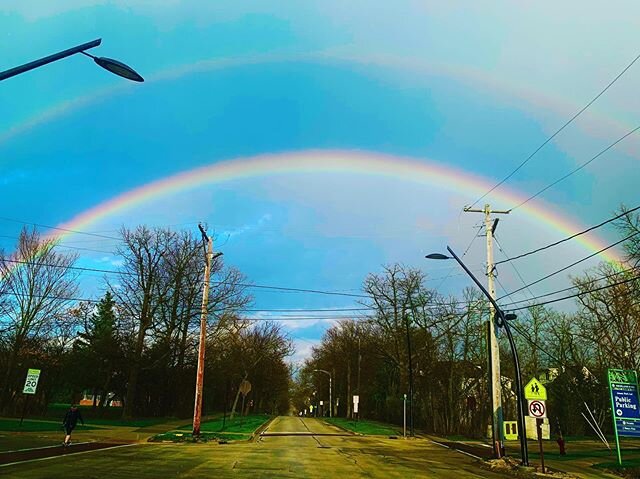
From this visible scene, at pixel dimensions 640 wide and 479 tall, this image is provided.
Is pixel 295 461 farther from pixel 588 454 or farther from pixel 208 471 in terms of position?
pixel 588 454

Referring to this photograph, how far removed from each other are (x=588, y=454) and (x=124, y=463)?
22.9 meters

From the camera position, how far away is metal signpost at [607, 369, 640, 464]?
21828mm

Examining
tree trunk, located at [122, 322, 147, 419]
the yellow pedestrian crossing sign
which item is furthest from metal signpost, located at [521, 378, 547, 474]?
tree trunk, located at [122, 322, 147, 419]

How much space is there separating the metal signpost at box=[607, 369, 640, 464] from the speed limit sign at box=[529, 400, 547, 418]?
354 centimetres

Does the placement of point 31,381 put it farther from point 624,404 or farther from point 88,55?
point 624,404

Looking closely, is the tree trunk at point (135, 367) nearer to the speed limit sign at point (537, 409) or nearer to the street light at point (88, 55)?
the speed limit sign at point (537, 409)

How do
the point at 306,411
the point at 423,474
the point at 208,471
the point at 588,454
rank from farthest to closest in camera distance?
the point at 306,411, the point at 588,454, the point at 423,474, the point at 208,471

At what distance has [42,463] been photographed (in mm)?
16703

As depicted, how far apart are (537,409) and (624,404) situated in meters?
4.43

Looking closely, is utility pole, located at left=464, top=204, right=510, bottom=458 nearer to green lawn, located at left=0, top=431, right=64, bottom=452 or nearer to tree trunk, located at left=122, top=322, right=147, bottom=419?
green lawn, located at left=0, top=431, right=64, bottom=452

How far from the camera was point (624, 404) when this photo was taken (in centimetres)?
2225

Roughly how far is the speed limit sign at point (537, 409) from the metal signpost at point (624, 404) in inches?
140

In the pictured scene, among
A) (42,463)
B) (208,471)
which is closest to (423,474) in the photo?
(208,471)

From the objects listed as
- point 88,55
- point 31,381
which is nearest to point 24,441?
point 31,381
